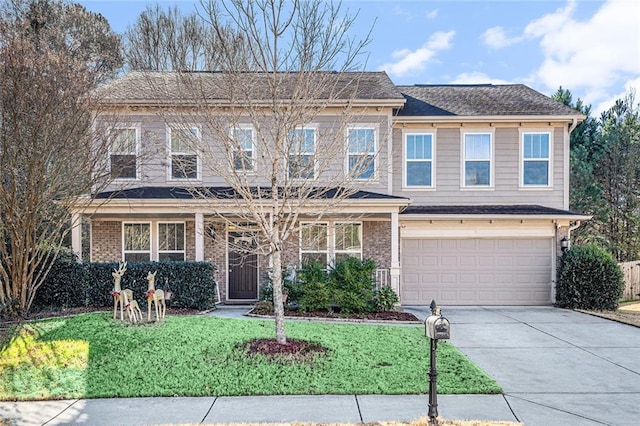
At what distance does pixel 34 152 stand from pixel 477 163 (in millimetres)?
11839

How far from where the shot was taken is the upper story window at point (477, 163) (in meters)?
13.5

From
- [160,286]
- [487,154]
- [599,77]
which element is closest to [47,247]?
[160,286]

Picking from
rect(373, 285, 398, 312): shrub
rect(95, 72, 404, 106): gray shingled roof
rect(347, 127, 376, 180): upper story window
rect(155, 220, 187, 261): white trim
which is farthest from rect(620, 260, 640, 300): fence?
rect(155, 220, 187, 261): white trim

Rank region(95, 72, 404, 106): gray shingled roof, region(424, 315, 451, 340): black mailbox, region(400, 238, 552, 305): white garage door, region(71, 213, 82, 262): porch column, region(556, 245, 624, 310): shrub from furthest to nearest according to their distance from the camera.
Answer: region(400, 238, 552, 305): white garage door, region(556, 245, 624, 310): shrub, region(71, 213, 82, 262): porch column, region(95, 72, 404, 106): gray shingled roof, region(424, 315, 451, 340): black mailbox

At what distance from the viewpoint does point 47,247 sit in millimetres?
10242

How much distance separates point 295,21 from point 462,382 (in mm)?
5875

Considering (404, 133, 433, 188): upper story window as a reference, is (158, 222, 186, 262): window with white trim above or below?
below

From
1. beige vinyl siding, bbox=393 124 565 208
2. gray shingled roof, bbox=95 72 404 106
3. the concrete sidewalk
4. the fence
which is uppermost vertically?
gray shingled roof, bbox=95 72 404 106

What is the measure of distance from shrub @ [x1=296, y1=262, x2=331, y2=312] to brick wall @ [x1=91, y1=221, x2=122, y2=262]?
19.1ft

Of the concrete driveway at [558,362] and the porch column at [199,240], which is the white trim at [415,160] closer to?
the concrete driveway at [558,362]

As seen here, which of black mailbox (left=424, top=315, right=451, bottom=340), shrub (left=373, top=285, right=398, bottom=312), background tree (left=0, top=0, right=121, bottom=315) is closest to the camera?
black mailbox (left=424, top=315, right=451, bottom=340)

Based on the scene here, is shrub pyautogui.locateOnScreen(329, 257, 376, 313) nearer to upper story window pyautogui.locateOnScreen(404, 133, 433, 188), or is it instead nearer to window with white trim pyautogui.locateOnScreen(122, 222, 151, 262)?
upper story window pyautogui.locateOnScreen(404, 133, 433, 188)

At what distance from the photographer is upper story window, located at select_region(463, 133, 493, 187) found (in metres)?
13.5

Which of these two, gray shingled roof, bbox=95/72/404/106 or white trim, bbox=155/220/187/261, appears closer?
gray shingled roof, bbox=95/72/404/106
